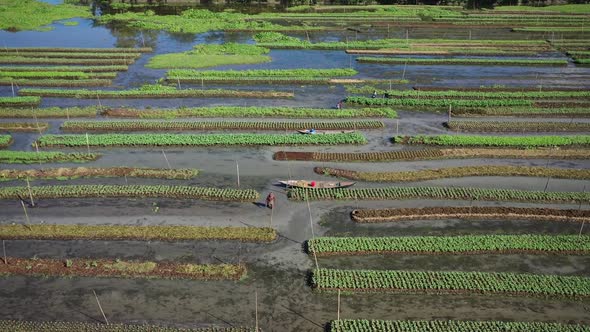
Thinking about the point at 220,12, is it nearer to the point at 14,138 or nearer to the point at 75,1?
the point at 75,1

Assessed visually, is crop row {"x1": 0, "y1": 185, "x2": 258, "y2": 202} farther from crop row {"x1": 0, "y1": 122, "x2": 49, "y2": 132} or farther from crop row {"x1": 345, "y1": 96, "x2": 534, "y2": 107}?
crop row {"x1": 345, "y1": 96, "x2": 534, "y2": 107}

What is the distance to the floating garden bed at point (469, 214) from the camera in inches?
922

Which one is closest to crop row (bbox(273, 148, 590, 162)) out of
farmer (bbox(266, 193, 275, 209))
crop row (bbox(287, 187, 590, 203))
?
crop row (bbox(287, 187, 590, 203))

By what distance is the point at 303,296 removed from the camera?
18.7 meters

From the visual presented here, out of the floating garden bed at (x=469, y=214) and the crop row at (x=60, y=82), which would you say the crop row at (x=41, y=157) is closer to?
the crop row at (x=60, y=82)

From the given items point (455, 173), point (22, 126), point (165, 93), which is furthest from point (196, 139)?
point (455, 173)

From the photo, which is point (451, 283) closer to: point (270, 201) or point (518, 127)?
point (270, 201)

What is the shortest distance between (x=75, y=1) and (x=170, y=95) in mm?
57694

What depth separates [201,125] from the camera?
110ft

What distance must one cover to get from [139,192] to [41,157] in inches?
338

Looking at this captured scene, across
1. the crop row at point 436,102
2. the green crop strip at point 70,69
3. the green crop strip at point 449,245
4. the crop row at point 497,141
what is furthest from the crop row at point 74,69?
the green crop strip at point 449,245

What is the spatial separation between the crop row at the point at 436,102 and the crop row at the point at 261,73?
7685 millimetres

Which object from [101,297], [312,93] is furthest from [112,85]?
[101,297]

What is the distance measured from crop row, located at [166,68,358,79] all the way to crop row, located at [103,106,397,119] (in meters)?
8.88
